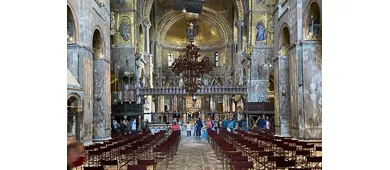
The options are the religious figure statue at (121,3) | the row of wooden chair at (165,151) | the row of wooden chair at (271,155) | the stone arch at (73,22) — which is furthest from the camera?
the religious figure statue at (121,3)

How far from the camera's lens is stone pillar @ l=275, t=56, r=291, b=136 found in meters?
20.9

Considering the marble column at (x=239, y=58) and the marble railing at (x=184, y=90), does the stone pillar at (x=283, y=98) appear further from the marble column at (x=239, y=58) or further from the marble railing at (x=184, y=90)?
the marble column at (x=239, y=58)

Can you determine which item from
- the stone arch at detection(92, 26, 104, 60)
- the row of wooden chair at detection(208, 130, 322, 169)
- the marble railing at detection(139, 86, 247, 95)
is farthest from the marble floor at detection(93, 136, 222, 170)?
the marble railing at detection(139, 86, 247, 95)

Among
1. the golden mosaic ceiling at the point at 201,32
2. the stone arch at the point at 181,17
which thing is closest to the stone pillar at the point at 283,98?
the stone arch at the point at 181,17

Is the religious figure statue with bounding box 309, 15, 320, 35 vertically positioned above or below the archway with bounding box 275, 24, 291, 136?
above


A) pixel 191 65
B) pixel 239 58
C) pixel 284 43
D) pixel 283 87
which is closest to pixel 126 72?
pixel 191 65

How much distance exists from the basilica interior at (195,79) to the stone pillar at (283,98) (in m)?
0.06

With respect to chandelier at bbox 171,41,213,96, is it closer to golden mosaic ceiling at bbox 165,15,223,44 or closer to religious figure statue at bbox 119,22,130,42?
religious figure statue at bbox 119,22,130,42

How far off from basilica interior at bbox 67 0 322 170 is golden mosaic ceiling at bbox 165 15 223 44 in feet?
0.45

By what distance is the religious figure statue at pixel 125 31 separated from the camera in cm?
3031

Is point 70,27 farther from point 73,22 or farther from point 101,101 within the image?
point 101,101
